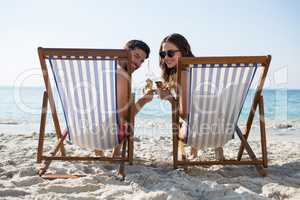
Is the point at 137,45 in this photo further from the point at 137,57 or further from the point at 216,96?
the point at 216,96

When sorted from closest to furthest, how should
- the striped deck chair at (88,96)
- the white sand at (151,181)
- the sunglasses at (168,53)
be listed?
the white sand at (151,181) → the striped deck chair at (88,96) → the sunglasses at (168,53)

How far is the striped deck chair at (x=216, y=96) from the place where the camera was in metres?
2.95

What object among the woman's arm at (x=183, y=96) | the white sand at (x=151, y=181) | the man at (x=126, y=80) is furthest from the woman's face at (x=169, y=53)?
the white sand at (x=151, y=181)

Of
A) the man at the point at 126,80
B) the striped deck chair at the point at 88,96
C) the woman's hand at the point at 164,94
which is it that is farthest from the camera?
the woman's hand at the point at 164,94

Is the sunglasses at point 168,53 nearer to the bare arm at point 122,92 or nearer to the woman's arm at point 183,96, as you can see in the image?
the woman's arm at point 183,96

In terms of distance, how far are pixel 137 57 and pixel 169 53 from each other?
1.11 feet

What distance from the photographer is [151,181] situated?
2877mm

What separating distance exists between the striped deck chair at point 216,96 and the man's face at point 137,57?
0.72m

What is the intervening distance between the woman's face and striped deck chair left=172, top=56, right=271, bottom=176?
726 mm

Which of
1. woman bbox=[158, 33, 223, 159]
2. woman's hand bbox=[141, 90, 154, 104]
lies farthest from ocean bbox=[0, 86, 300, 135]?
woman bbox=[158, 33, 223, 159]

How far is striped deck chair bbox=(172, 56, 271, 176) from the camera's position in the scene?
2953mm

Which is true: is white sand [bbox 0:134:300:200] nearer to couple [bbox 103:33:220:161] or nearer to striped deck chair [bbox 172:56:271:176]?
striped deck chair [bbox 172:56:271:176]

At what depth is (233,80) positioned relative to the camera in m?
3.05

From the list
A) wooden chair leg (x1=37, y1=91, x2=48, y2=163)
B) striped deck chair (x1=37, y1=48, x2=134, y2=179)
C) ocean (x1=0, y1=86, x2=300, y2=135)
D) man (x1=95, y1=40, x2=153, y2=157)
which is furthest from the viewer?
ocean (x1=0, y1=86, x2=300, y2=135)
